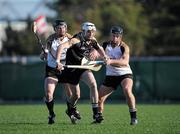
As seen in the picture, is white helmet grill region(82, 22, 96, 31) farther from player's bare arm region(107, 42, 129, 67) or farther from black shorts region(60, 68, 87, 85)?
black shorts region(60, 68, 87, 85)

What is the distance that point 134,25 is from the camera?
55844 mm

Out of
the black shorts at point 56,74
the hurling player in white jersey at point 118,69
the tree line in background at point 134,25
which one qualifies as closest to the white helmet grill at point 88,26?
the hurling player in white jersey at point 118,69

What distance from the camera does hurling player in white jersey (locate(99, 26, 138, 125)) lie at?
16.1 meters

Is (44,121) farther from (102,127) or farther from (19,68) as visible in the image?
(19,68)

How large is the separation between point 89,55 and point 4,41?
143 ft

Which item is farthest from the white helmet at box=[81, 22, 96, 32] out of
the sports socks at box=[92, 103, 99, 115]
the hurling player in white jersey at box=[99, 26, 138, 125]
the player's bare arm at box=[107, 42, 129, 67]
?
the sports socks at box=[92, 103, 99, 115]

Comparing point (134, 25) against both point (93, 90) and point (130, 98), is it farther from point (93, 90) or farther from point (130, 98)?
point (130, 98)

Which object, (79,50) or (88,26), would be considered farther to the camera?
(79,50)

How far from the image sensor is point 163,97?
3403 centimetres

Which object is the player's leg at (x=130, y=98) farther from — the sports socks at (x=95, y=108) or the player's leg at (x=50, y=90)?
the player's leg at (x=50, y=90)

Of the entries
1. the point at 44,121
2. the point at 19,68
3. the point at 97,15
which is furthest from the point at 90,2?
the point at 44,121

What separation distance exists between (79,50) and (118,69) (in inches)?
39.6

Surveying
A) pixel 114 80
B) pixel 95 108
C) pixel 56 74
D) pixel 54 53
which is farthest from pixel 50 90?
pixel 114 80

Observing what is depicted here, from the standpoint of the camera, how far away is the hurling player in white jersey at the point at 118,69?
16.1m
